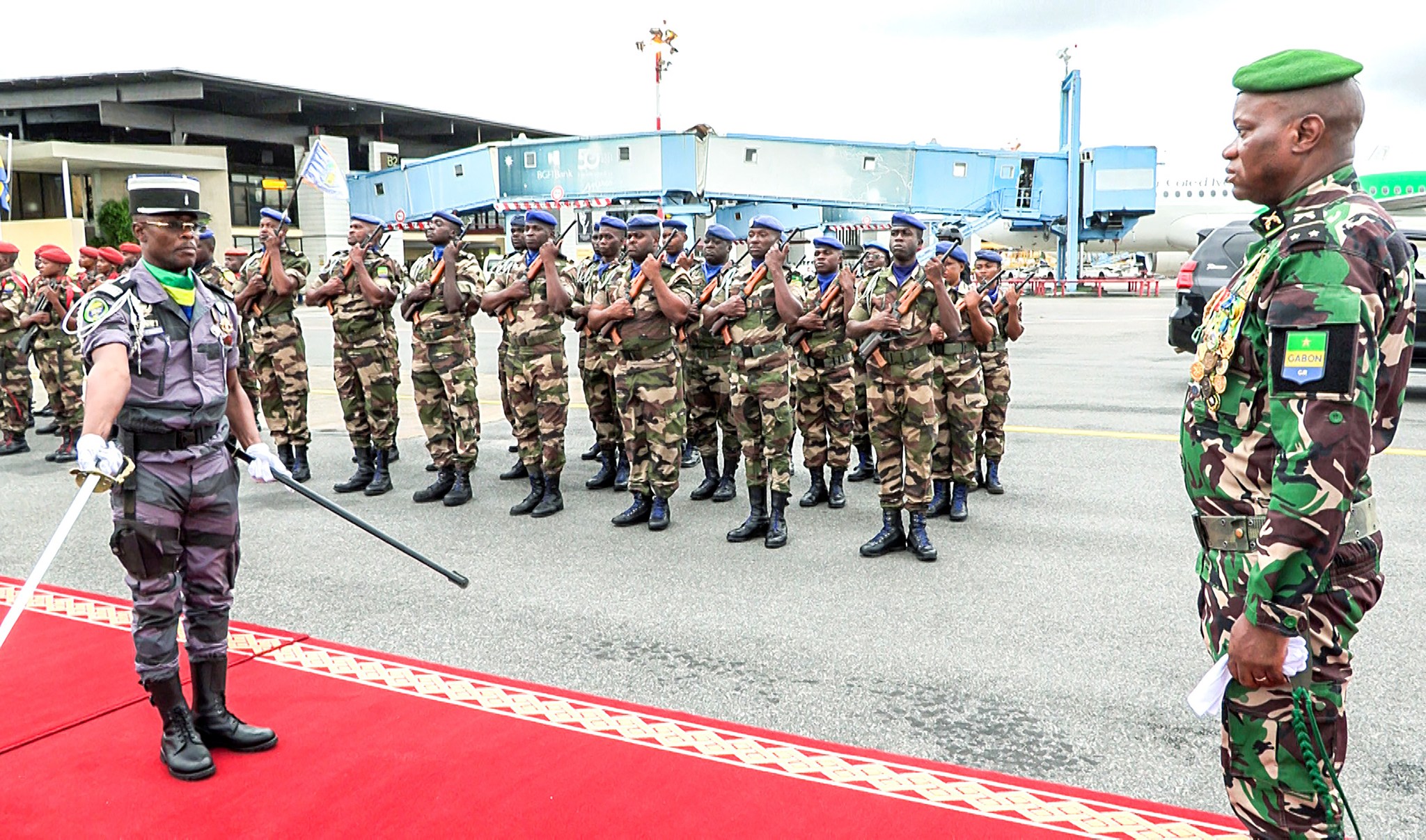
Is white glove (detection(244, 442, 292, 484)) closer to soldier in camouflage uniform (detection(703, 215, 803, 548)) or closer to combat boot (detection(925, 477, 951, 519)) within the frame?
soldier in camouflage uniform (detection(703, 215, 803, 548))

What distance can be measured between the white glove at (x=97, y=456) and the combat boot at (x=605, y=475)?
14.8 ft

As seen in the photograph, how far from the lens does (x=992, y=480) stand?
6.92m

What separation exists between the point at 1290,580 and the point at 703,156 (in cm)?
2745

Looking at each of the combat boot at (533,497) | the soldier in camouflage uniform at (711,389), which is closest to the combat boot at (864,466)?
the soldier in camouflage uniform at (711,389)

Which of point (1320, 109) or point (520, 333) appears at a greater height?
point (1320, 109)

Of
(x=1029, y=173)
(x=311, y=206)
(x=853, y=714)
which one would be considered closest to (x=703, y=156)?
(x=1029, y=173)

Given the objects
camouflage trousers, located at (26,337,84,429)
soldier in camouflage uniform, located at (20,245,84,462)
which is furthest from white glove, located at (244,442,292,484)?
camouflage trousers, located at (26,337,84,429)

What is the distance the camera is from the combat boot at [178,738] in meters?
3.14

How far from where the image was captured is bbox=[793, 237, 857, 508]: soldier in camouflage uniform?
6.82 meters

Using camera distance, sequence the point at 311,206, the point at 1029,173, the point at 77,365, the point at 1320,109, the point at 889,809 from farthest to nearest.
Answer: the point at 311,206 → the point at 1029,173 → the point at 77,365 → the point at 889,809 → the point at 1320,109

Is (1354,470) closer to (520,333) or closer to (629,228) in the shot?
(629,228)

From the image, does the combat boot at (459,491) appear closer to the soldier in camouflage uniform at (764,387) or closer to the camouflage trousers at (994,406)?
the soldier in camouflage uniform at (764,387)

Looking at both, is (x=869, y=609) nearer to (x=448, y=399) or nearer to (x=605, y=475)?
(x=605, y=475)

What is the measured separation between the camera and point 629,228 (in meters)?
6.39
